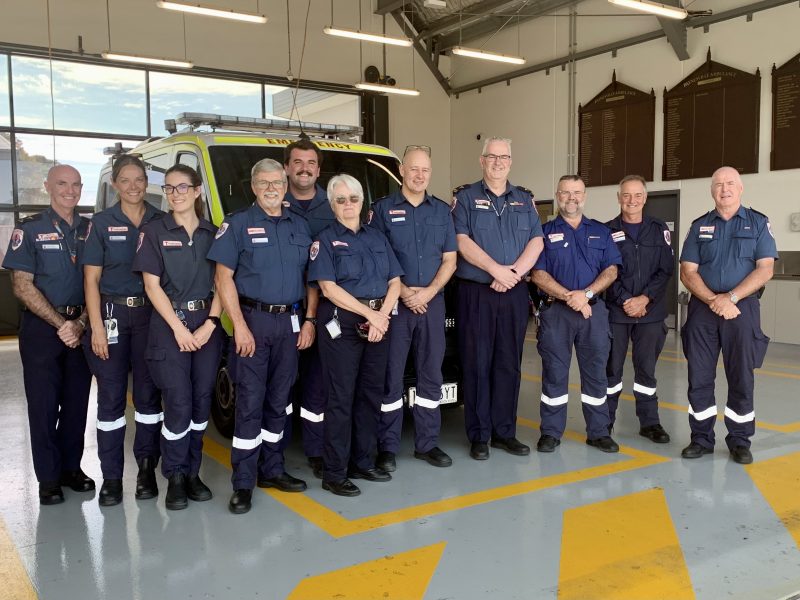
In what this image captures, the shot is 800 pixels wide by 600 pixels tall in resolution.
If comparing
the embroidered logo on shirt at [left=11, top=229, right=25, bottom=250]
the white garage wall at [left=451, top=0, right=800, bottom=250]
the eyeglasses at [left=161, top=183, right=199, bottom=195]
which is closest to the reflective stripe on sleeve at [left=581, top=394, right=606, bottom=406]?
the eyeglasses at [left=161, top=183, right=199, bottom=195]

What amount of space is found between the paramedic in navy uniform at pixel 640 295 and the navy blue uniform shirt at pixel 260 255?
238 centimetres

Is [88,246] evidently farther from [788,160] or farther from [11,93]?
[11,93]

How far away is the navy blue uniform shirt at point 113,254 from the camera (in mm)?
3693

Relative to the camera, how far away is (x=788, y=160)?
9727 millimetres

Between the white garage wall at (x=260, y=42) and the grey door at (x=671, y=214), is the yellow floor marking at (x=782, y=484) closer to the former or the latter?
the grey door at (x=671, y=214)

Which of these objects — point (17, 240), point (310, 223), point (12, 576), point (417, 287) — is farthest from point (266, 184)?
point (12, 576)

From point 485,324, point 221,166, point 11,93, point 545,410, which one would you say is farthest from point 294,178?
point 11,93

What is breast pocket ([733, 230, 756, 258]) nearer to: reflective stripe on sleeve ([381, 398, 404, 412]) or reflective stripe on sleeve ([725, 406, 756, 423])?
reflective stripe on sleeve ([725, 406, 756, 423])

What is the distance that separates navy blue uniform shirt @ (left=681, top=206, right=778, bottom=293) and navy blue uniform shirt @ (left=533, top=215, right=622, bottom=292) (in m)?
0.54

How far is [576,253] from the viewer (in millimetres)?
4660

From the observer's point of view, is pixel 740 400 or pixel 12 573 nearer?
pixel 12 573

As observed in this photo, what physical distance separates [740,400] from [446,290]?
199 centimetres

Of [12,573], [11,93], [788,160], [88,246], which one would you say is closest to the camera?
[12,573]

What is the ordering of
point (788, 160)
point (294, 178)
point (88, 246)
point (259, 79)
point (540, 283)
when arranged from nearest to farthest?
point (88, 246) < point (294, 178) < point (540, 283) < point (788, 160) < point (259, 79)
